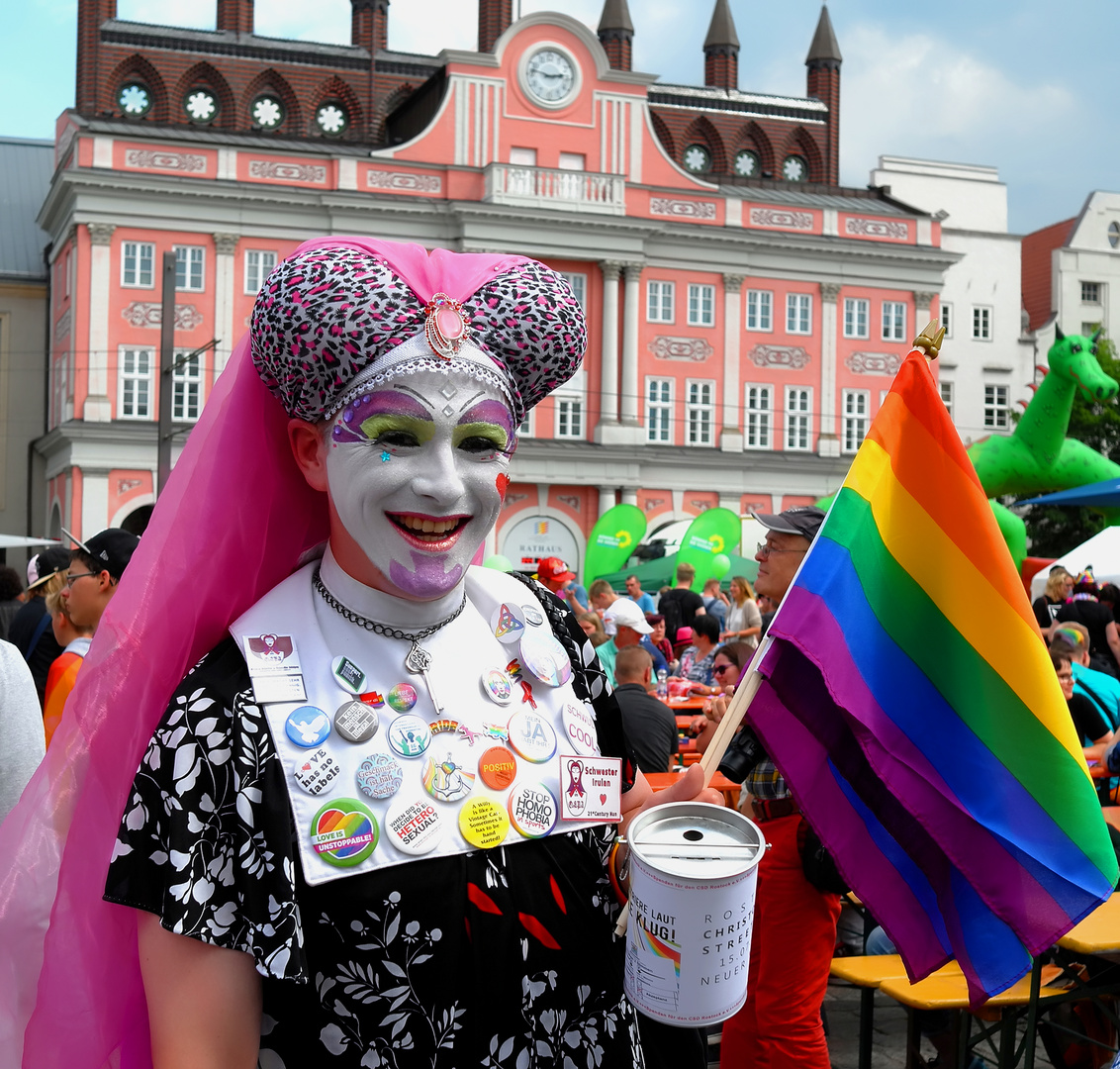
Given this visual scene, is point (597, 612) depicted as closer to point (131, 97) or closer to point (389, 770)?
point (389, 770)

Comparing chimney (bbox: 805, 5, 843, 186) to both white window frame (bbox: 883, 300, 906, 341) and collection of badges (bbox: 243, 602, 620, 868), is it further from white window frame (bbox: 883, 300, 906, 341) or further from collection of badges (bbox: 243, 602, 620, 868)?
collection of badges (bbox: 243, 602, 620, 868)

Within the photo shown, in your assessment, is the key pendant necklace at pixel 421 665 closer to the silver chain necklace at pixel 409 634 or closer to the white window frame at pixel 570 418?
the silver chain necklace at pixel 409 634

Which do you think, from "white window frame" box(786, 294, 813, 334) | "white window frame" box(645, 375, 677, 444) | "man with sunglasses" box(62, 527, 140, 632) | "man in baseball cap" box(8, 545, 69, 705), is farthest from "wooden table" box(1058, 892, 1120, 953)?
"white window frame" box(786, 294, 813, 334)

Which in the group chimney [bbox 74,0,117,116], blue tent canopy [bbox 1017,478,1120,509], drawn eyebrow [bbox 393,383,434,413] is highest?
chimney [bbox 74,0,117,116]

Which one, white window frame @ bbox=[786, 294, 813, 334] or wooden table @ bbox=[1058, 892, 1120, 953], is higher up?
white window frame @ bbox=[786, 294, 813, 334]

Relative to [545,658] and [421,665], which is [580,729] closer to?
[545,658]

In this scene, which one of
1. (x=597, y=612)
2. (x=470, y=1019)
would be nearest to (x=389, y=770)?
(x=470, y=1019)

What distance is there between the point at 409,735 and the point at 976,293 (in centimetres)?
4401

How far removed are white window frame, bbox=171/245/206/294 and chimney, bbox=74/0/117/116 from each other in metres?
8.85

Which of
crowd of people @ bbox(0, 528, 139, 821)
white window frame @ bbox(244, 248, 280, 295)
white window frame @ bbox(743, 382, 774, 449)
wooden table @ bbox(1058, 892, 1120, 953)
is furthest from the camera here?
white window frame @ bbox(743, 382, 774, 449)

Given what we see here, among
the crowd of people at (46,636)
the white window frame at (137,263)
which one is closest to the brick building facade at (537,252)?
the white window frame at (137,263)

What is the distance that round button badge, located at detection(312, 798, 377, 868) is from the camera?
5.74ft

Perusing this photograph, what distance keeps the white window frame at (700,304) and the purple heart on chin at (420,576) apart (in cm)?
3281

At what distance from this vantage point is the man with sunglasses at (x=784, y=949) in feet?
12.1
